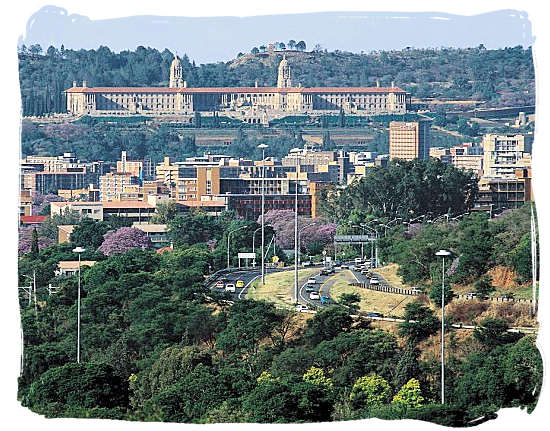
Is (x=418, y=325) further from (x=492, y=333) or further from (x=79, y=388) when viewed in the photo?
(x=79, y=388)

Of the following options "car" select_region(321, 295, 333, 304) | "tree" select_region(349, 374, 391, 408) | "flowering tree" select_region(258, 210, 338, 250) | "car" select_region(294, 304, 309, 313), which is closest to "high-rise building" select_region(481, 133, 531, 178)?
"flowering tree" select_region(258, 210, 338, 250)

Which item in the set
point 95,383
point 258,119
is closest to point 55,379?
point 95,383

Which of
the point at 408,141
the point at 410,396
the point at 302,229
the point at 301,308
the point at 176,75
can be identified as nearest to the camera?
the point at 410,396

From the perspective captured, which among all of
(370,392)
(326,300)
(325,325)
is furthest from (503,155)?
(370,392)

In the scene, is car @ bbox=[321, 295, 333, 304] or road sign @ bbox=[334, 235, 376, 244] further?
road sign @ bbox=[334, 235, 376, 244]

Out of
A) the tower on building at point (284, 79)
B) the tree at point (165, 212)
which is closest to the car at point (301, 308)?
the tree at point (165, 212)

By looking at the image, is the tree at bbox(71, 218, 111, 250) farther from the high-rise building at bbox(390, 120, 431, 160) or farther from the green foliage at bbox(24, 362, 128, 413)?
the high-rise building at bbox(390, 120, 431, 160)

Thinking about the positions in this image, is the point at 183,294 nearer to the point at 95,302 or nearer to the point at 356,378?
the point at 95,302
